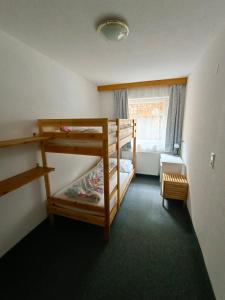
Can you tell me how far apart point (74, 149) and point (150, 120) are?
2.39m

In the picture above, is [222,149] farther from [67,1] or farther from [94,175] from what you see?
[94,175]

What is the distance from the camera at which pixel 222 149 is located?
120 cm

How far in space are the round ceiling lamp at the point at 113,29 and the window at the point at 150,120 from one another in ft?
7.23

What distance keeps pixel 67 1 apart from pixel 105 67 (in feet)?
4.41

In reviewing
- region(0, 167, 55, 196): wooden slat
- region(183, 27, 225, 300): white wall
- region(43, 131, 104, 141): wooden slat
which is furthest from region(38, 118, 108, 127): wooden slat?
region(183, 27, 225, 300): white wall

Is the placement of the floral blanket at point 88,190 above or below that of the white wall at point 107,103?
below

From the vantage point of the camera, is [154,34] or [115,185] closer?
[154,34]

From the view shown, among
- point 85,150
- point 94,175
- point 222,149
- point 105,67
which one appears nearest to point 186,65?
point 105,67

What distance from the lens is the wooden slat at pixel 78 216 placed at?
71.2 inches

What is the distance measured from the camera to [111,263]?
60.5 inches

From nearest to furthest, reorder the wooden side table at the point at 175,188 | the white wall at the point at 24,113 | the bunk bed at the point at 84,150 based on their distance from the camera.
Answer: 1. the white wall at the point at 24,113
2. the bunk bed at the point at 84,150
3. the wooden side table at the point at 175,188

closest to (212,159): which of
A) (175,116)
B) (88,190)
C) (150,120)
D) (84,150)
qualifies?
(84,150)

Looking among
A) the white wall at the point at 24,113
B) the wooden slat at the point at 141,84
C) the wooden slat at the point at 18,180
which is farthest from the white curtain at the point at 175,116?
the wooden slat at the point at 18,180

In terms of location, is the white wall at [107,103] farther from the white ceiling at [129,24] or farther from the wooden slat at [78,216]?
the wooden slat at [78,216]
